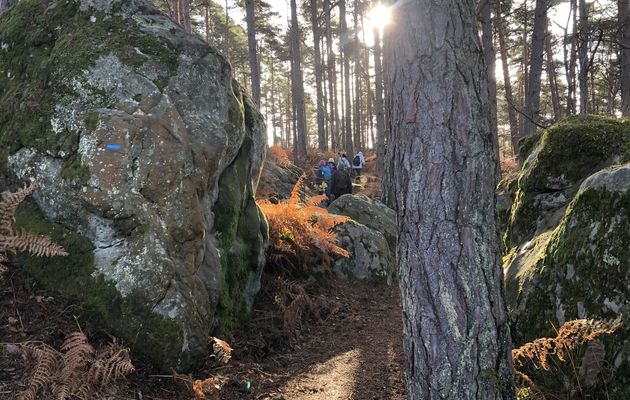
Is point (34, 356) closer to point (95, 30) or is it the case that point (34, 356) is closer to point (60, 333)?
point (60, 333)

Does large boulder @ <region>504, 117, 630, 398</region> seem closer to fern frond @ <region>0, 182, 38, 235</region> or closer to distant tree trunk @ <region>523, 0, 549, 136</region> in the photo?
fern frond @ <region>0, 182, 38, 235</region>

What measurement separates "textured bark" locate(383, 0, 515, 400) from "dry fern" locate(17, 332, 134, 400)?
2.19 m

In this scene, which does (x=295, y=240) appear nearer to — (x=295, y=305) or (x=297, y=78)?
(x=295, y=305)

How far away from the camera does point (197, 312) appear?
3963mm

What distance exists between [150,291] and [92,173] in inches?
48.5

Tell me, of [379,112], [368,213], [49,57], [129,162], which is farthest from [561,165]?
[379,112]

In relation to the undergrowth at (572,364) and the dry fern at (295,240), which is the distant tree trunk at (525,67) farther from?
the undergrowth at (572,364)

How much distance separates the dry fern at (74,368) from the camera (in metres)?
2.72

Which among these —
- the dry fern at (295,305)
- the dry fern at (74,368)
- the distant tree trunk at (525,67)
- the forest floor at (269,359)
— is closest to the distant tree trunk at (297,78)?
the distant tree trunk at (525,67)

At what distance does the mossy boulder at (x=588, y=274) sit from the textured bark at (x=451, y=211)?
39.9 inches

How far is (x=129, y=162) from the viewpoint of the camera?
395 centimetres

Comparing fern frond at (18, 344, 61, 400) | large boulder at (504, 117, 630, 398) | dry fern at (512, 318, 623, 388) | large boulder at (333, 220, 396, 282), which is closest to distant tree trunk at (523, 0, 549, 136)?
large boulder at (333, 220, 396, 282)

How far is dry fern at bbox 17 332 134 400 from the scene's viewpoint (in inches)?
107

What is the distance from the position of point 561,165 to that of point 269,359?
12.8 feet
